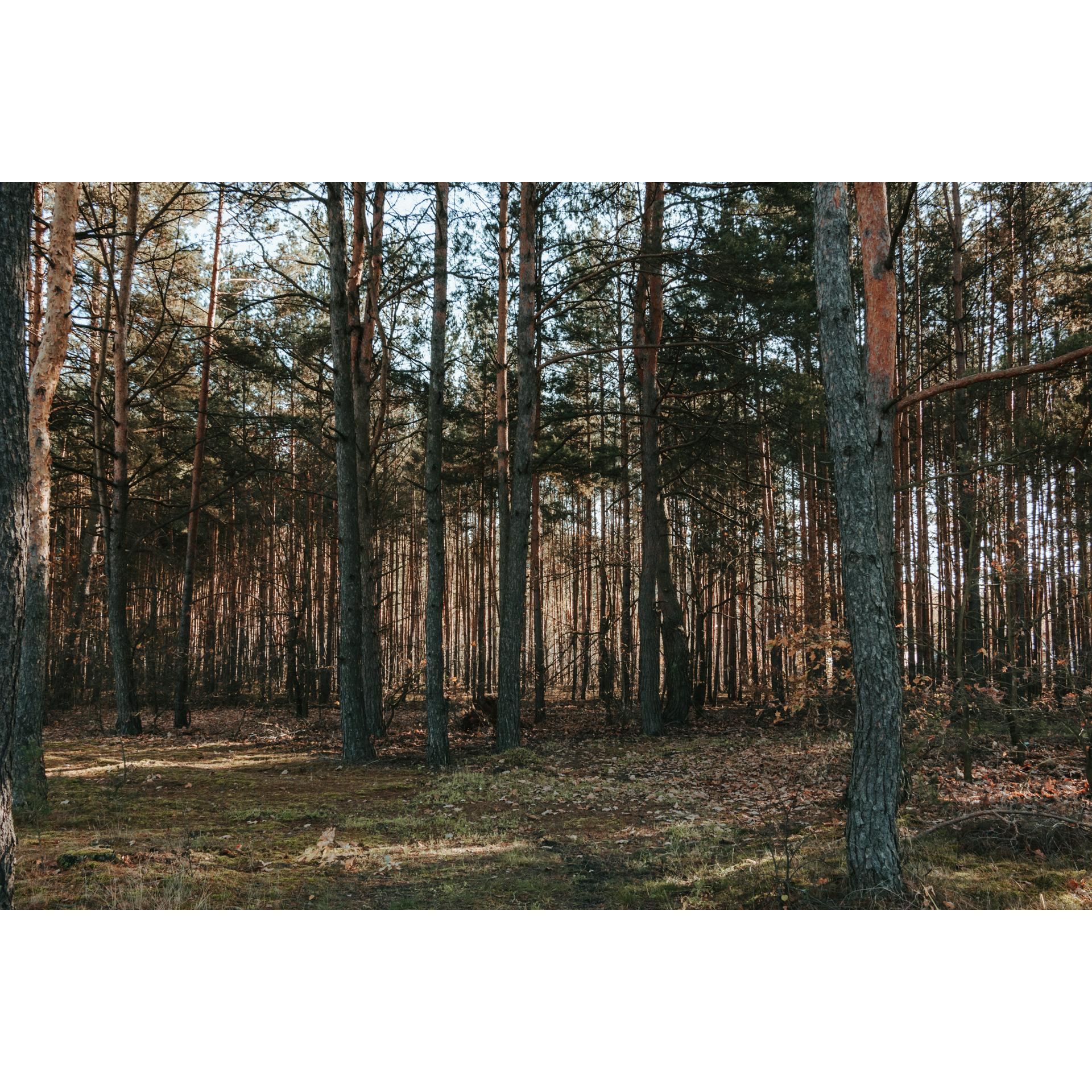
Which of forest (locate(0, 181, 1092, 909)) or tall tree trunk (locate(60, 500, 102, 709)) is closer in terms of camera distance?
forest (locate(0, 181, 1092, 909))

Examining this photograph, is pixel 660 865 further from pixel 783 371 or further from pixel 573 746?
pixel 783 371

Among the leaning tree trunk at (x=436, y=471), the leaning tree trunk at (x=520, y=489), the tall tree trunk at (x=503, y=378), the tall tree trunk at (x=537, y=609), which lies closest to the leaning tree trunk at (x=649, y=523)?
the tall tree trunk at (x=503, y=378)

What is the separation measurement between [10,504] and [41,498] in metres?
4.03

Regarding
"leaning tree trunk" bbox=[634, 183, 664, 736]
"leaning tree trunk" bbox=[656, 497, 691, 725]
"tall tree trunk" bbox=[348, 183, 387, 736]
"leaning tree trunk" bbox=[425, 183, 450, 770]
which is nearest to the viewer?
"leaning tree trunk" bbox=[425, 183, 450, 770]

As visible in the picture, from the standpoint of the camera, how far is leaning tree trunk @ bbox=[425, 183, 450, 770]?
815cm

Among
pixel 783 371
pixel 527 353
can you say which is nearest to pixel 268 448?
pixel 527 353

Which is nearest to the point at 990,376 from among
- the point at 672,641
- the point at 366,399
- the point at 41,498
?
the point at 41,498

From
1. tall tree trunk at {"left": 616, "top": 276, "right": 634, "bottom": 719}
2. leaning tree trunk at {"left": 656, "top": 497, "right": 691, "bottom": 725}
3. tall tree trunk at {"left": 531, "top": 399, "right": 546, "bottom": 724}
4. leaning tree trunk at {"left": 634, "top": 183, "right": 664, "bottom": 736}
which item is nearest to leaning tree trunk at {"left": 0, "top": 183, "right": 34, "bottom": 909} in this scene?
leaning tree trunk at {"left": 634, "top": 183, "right": 664, "bottom": 736}

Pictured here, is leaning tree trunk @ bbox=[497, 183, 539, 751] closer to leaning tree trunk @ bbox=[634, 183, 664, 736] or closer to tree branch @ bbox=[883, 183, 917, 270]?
leaning tree trunk @ bbox=[634, 183, 664, 736]

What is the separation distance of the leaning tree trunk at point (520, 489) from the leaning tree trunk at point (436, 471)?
115 centimetres

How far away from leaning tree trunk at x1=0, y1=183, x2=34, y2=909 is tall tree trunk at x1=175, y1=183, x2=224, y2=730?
29.4ft

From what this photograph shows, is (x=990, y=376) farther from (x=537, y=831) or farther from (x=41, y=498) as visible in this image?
(x=41, y=498)

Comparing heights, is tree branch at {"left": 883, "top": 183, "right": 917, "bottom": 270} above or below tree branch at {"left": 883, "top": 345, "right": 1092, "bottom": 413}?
above

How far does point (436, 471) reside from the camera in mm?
8242
